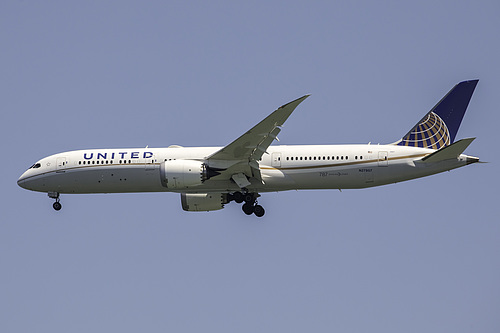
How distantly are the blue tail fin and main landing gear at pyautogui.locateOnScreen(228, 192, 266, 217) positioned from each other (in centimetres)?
688

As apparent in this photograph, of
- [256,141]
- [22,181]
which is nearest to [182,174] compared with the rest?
[256,141]

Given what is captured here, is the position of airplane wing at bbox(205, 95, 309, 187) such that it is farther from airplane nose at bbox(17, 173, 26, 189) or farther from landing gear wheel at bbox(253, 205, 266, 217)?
airplane nose at bbox(17, 173, 26, 189)

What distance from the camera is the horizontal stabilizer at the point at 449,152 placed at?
120 feet

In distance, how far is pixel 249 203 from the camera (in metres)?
41.4

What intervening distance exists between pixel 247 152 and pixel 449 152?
8469mm

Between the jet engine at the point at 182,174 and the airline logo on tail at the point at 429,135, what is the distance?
894 cm

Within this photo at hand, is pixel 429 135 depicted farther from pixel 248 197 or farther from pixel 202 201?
pixel 202 201

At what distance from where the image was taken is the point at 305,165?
39562 millimetres

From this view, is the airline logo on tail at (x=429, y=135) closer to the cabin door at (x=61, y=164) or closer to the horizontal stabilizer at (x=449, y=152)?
the horizontal stabilizer at (x=449, y=152)

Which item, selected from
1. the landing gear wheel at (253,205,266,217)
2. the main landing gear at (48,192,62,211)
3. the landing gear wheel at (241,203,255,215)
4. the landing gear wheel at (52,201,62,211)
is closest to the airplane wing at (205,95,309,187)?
the landing gear wheel at (241,203,255,215)

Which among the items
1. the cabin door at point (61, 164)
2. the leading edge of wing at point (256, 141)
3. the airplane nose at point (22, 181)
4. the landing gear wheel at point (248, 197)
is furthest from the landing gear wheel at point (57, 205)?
the landing gear wheel at point (248, 197)

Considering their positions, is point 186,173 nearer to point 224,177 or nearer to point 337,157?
point 224,177

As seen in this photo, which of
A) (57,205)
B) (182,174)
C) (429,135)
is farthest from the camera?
(57,205)

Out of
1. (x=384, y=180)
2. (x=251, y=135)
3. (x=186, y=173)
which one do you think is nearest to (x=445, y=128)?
(x=384, y=180)
